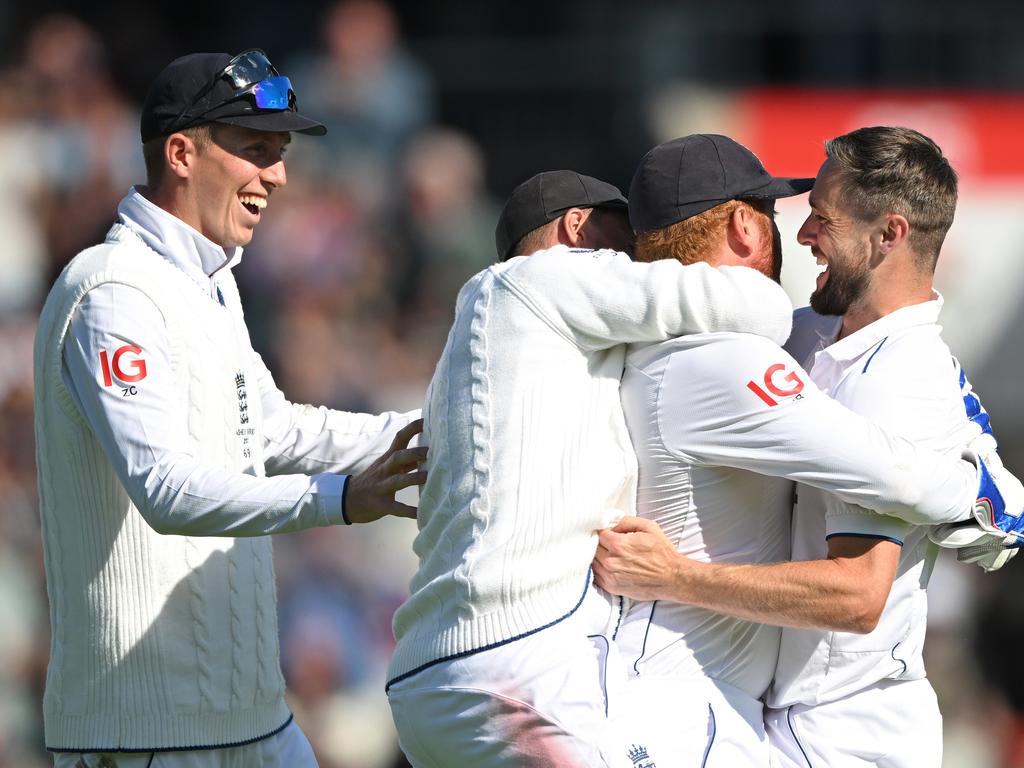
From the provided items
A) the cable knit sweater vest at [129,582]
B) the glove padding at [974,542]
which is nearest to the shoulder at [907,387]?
the glove padding at [974,542]

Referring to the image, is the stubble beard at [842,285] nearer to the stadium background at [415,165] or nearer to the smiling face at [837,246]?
the smiling face at [837,246]

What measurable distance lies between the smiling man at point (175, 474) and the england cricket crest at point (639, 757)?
690mm

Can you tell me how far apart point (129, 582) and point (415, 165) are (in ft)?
19.8

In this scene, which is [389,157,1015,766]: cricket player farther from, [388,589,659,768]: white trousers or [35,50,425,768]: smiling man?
[35,50,425,768]: smiling man

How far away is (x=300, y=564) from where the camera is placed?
24.8 ft

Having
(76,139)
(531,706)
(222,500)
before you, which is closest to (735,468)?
(531,706)

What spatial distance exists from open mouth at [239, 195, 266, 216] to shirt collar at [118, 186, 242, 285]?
0.16 m

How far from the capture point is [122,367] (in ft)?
10.9

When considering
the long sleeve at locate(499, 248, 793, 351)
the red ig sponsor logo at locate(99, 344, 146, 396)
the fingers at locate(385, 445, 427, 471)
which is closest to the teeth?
the red ig sponsor logo at locate(99, 344, 146, 396)

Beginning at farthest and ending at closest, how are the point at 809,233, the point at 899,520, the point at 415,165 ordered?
the point at 415,165 → the point at 809,233 → the point at 899,520

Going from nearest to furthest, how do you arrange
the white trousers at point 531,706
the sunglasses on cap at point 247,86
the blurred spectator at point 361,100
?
the white trousers at point 531,706 < the sunglasses on cap at point 247,86 < the blurred spectator at point 361,100

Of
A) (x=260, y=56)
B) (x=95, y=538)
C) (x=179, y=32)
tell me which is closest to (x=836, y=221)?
(x=260, y=56)

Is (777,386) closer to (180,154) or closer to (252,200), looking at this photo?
(252,200)

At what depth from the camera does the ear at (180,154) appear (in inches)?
145
